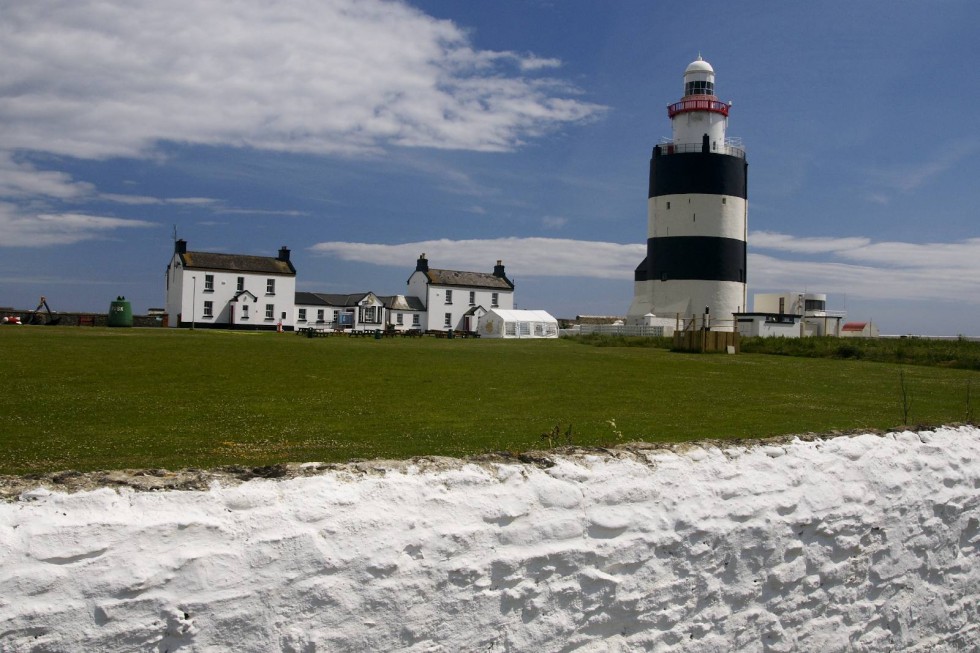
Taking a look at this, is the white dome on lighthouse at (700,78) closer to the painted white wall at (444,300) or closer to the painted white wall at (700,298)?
the painted white wall at (700,298)

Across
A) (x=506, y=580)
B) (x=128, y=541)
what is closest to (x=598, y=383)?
(x=506, y=580)

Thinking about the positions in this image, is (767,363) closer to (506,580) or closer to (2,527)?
(506,580)

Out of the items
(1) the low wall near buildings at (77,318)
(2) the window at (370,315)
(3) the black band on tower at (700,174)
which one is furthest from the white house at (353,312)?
(3) the black band on tower at (700,174)

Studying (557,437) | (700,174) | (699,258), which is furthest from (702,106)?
(557,437)

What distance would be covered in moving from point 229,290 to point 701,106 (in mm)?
37773

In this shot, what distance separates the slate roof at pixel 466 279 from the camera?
66688 mm

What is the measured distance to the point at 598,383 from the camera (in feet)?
51.2

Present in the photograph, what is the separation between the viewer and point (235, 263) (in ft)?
194

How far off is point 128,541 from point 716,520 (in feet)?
11.4

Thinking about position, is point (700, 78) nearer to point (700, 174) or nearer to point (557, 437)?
point (700, 174)

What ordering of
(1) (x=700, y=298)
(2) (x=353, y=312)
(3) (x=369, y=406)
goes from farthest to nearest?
(2) (x=353, y=312)
(1) (x=700, y=298)
(3) (x=369, y=406)

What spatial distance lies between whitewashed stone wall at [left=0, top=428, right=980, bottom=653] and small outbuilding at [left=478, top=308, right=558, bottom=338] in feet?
156

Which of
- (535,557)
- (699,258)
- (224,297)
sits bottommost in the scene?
(535,557)

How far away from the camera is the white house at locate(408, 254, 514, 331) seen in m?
66.3
